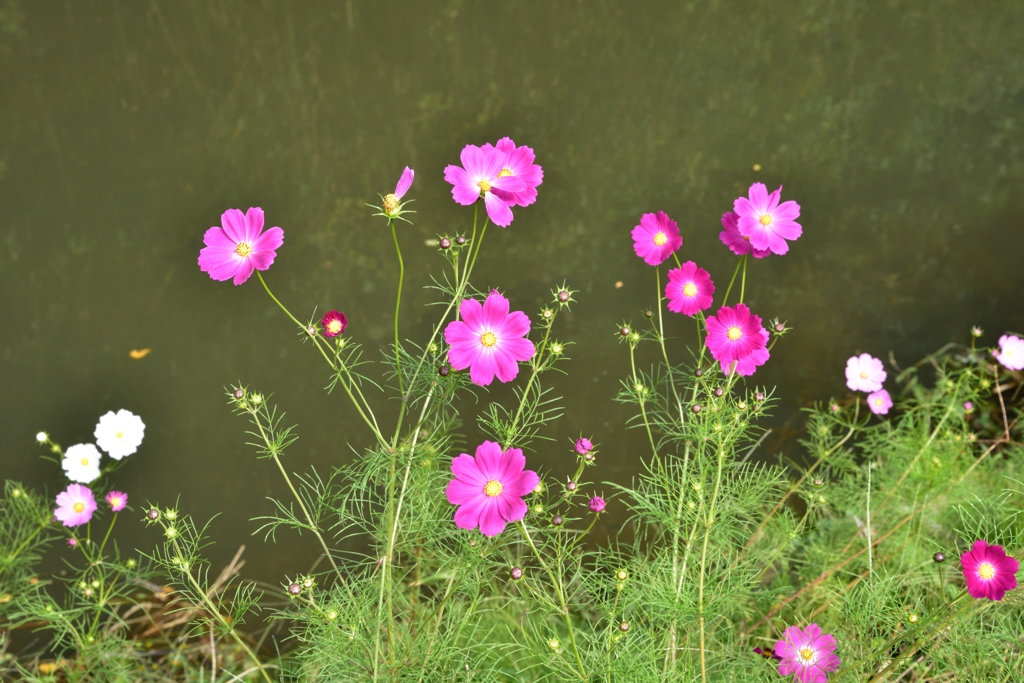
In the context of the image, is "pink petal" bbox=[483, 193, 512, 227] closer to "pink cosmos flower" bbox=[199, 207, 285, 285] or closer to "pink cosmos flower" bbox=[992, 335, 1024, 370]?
"pink cosmos flower" bbox=[199, 207, 285, 285]

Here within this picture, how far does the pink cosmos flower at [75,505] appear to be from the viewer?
1.37 m

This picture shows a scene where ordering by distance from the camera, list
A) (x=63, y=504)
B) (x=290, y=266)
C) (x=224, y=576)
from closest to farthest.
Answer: (x=63, y=504) → (x=290, y=266) → (x=224, y=576)

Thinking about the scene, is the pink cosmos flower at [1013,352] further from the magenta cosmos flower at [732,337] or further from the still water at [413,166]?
the magenta cosmos flower at [732,337]

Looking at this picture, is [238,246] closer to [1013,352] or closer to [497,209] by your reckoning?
[497,209]

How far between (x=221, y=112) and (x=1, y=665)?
119 cm

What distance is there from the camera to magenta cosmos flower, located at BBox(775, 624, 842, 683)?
110 cm

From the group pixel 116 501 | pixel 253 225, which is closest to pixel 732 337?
pixel 253 225

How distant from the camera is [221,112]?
143cm

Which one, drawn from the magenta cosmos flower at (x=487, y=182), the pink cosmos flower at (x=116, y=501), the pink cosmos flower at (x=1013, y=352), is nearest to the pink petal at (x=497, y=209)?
the magenta cosmos flower at (x=487, y=182)

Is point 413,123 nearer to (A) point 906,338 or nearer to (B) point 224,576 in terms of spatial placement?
(B) point 224,576

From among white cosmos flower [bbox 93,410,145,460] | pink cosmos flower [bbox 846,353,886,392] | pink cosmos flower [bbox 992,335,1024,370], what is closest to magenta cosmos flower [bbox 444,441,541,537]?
white cosmos flower [bbox 93,410,145,460]

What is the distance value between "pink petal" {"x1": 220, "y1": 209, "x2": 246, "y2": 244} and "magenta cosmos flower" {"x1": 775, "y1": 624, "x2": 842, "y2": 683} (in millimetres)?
906

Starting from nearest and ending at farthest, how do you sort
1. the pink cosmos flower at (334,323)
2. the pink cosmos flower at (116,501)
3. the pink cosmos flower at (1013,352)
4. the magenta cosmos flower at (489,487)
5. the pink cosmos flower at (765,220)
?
the magenta cosmos flower at (489,487)
the pink cosmos flower at (334,323)
the pink cosmos flower at (765,220)
the pink cosmos flower at (116,501)
the pink cosmos flower at (1013,352)

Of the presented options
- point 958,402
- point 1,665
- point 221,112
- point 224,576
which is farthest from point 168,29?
point 958,402
